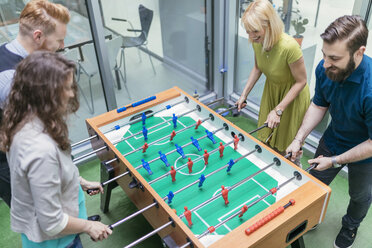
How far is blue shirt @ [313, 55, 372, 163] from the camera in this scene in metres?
1.77

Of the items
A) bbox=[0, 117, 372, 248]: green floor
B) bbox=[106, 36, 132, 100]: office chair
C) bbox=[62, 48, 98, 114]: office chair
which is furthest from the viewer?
bbox=[106, 36, 132, 100]: office chair

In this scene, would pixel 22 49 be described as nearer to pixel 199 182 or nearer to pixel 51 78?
pixel 51 78

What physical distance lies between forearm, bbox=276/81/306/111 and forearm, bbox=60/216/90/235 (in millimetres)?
1562

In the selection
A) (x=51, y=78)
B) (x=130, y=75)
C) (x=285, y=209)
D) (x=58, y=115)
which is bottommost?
(x=130, y=75)

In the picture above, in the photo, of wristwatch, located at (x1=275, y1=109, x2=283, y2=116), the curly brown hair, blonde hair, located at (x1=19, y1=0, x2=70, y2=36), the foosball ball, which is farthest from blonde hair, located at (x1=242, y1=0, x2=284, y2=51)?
the curly brown hair

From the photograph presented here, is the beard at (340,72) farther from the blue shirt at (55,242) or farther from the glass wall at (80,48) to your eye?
the glass wall at (80,48)

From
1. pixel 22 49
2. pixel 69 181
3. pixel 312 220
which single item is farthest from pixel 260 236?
pixel 22 49

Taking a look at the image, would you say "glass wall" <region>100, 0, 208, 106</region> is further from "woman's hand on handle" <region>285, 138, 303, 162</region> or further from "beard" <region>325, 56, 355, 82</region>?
"beard" <region>325, 56, 355, 82</region>

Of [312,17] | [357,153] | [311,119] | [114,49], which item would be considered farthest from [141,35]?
[357,153]

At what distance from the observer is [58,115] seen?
127 centimetres

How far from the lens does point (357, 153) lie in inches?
73.6

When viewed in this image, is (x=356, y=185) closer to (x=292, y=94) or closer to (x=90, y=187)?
(x=292, y=94)

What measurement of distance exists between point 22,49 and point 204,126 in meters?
1.30

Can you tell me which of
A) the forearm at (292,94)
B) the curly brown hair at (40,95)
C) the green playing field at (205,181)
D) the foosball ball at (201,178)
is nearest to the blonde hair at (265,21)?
the forearm at (292,94)
